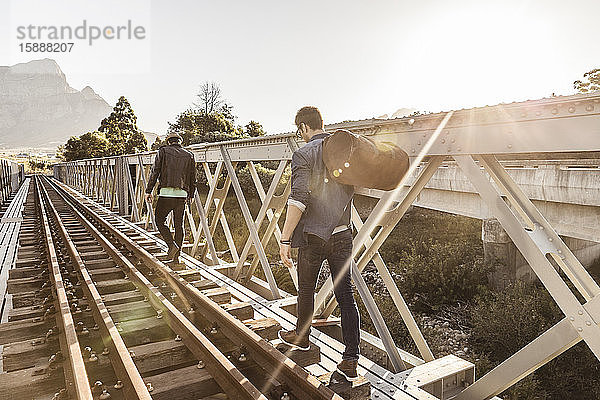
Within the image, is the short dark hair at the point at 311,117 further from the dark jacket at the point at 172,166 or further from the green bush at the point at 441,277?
the green bush at the point at 441,277

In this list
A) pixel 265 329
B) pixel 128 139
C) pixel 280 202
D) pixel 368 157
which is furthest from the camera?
pixel 128 139

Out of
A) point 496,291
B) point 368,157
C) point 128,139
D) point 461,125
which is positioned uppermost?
point 128,139

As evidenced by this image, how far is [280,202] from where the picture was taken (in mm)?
5078

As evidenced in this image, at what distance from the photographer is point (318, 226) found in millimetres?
3014

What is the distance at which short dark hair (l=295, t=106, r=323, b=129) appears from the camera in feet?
10.5

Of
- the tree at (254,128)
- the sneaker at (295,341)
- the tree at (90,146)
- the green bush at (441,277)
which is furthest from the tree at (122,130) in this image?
the sneaker at (295,341)

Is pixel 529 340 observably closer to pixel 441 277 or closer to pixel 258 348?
pixel 441 277

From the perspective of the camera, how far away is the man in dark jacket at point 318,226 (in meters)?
2.96

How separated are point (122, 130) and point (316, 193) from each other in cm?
5869

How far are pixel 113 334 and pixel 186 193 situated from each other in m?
3.25

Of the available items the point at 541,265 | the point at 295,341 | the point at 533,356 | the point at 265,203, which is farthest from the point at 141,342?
the point at 541,265

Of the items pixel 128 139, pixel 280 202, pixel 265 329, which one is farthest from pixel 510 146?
pixel 128 139

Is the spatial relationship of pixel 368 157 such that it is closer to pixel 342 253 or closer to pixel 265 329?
pixel 342 253

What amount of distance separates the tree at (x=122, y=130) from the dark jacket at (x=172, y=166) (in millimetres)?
48884
